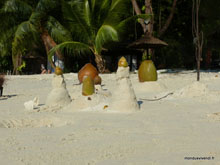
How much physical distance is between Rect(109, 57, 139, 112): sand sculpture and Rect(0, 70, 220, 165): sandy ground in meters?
0.17

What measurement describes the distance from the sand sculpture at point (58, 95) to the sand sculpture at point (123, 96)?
1.20 m

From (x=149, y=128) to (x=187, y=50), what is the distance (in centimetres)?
1927

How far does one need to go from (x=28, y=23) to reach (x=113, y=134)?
505 inches

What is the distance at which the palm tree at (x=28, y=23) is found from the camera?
15852 millimetres

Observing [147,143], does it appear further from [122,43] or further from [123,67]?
[122,43]

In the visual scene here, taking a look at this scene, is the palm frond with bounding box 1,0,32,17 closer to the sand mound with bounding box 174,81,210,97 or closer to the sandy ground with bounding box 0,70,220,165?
the sandy ground with bounding box 0,70,220,165

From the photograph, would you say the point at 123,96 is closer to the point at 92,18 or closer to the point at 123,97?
the point at 123,97

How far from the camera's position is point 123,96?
Result: 5730mm

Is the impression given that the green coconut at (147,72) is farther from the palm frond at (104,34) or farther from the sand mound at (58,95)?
the palm frond at (104,34)

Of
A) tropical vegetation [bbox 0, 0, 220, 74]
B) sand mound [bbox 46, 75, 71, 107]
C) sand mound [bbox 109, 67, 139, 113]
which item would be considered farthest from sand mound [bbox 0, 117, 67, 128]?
tropical vegetation [bbox 0, 0, 220, 74]

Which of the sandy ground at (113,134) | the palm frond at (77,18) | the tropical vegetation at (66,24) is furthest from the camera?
the palm frond at (77,18)

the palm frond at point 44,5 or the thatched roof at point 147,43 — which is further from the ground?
the palm frond at point 44,5

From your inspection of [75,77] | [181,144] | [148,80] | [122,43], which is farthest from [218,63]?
[181,144]

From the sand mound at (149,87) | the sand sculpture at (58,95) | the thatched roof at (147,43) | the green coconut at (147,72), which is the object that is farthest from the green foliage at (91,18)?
the sand sculpture at (58,95)
